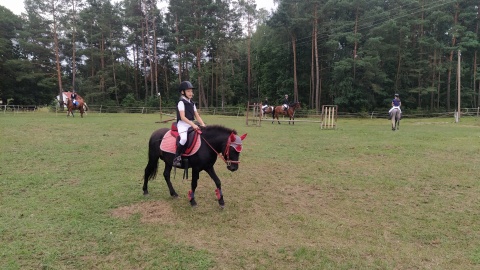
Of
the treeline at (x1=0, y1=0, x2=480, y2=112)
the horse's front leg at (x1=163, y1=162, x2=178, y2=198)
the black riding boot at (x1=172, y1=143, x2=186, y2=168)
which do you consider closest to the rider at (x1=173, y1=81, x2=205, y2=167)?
the black riding boot at (x1=172, y1=143, x2=186, y2=168)

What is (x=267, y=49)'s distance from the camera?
1866 inches

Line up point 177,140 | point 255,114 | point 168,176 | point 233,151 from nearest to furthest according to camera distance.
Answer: point 233,151 < point 177,140 < point 168,176 < point 255,114

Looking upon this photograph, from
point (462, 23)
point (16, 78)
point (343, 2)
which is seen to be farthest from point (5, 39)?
point (462, 23)

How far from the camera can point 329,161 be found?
9.40 metres

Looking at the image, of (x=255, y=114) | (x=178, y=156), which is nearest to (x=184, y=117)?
(x=178, y=156)

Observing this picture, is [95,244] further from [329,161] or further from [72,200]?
[329,161]

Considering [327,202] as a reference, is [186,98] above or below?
above

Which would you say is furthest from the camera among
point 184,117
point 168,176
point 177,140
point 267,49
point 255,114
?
point 267,49

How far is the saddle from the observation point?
526cm

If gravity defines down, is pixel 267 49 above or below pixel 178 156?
above

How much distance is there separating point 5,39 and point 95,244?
168 feet

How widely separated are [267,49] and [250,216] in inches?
1790

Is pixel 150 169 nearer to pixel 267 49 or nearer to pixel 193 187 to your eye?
pixel 193 187

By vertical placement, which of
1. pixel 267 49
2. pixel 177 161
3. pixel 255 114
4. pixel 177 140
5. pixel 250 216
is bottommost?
pixel 250 216
